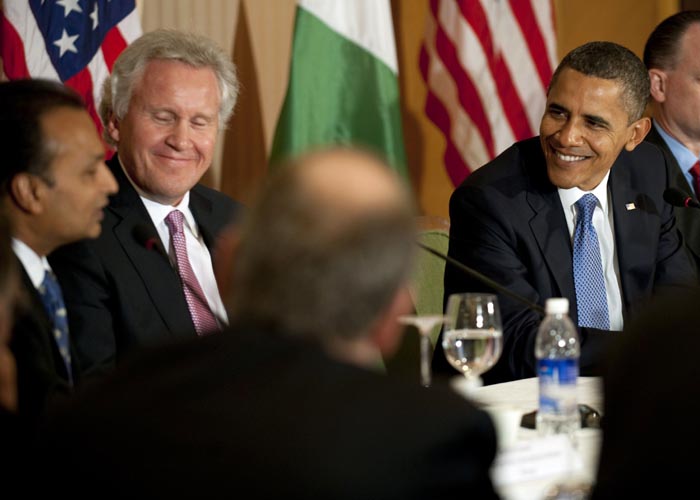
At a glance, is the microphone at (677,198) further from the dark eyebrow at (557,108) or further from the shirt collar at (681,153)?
the shirt collar at (681,153)

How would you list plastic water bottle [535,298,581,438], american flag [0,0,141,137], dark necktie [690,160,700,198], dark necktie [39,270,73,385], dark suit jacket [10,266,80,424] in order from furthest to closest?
dark necktie [690,160,700,198] → american flag [0,0,141,137] → dark necktie [39,270,73,385] → plastic water bottle [535,298,581,438] → dark suit jacket [10,266,80,424]

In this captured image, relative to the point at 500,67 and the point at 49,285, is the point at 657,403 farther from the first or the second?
the point at 500,67

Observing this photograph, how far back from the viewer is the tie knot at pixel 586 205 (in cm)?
347

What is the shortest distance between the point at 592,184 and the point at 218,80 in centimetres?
118

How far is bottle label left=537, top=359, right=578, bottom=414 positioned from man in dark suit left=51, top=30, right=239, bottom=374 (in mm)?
910

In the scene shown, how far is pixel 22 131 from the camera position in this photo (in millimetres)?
2293

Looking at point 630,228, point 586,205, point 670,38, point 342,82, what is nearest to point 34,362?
point 586,205

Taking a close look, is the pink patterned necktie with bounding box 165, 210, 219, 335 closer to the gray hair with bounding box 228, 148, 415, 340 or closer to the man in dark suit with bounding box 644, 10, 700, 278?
the gray hair with bounding box 228, 148, 415, 340

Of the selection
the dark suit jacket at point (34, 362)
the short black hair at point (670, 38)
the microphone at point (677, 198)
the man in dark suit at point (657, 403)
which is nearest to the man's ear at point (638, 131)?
the microphone at point (677, 198)

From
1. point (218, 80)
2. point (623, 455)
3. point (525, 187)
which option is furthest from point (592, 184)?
point (623, 455)

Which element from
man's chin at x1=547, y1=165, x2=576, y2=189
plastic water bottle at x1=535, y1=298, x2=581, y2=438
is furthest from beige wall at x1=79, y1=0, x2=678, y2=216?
plastic water bottle at x1=535, y1=298, x2=581, y2=438

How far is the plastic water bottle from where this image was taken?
2227 mm

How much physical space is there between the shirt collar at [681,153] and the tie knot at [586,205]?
3.20ft

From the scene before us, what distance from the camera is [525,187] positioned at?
348 centimetres
